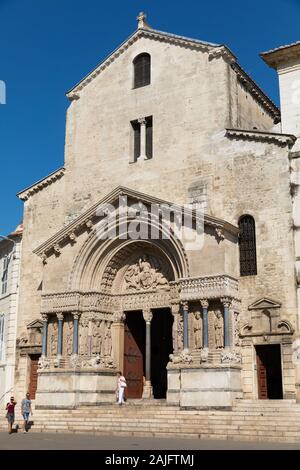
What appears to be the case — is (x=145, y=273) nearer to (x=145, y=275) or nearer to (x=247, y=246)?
(x=145, y=275)

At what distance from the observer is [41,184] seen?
92.2ft

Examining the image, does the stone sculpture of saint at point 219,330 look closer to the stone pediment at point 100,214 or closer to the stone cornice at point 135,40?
the stone pediment at point 100,214

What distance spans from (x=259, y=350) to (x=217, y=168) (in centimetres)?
718

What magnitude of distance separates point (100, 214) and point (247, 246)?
6060 mm

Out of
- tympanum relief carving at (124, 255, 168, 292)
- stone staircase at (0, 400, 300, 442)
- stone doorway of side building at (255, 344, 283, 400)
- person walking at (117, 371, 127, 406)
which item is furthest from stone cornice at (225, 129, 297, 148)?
person walking at (117, 371, 127, 406)

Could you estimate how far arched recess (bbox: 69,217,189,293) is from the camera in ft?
79.2

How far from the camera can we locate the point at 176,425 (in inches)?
715

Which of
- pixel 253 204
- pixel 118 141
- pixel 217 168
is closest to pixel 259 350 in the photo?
pixel 253 204

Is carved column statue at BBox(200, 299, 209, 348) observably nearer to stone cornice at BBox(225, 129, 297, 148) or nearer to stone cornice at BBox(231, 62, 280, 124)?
stone cornice at BBox(225, 129, 297, 148)

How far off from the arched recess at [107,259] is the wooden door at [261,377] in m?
4.60

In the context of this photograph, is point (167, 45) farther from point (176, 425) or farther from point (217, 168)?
point (176, 425)

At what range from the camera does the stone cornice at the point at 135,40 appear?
25.2 m

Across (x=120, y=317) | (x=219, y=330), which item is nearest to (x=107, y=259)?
(x=120, y=317)

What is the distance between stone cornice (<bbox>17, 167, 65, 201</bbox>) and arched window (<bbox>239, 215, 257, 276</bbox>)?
9503 millimetres
